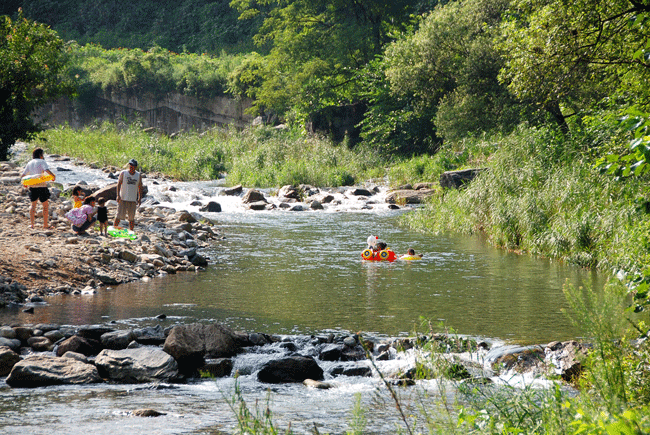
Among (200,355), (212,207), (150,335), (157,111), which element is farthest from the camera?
(157,111)

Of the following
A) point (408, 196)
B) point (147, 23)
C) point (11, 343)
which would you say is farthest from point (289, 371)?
point (147, 23)

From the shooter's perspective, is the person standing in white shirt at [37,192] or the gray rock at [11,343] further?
the person standing in white shirt at [37,192]

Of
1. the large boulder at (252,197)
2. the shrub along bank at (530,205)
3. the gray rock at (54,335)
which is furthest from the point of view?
the large boulder at (252,197)

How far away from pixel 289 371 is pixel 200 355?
109 cm

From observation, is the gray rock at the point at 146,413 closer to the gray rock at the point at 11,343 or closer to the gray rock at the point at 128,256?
the gray rock at the point at 11,343

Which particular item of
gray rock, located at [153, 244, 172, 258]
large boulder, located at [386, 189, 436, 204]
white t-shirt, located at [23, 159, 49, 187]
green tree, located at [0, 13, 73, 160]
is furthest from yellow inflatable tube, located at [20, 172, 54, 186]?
large boulder, located at [386, 189, 436, 204]

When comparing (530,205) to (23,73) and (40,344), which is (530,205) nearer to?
(40,344)

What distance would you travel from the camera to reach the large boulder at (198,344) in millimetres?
7289

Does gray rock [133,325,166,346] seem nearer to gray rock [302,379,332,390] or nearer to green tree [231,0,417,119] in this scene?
gray rock [302,379,332,390]

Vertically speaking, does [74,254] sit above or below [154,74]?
below

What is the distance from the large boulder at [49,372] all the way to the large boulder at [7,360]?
0.33 meters

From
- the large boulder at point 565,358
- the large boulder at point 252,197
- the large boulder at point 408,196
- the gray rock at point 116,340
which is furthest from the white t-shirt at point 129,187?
the large boulder at point 408,196

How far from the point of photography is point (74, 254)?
40.1ft

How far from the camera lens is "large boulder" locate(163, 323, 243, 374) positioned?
7.29 meters
